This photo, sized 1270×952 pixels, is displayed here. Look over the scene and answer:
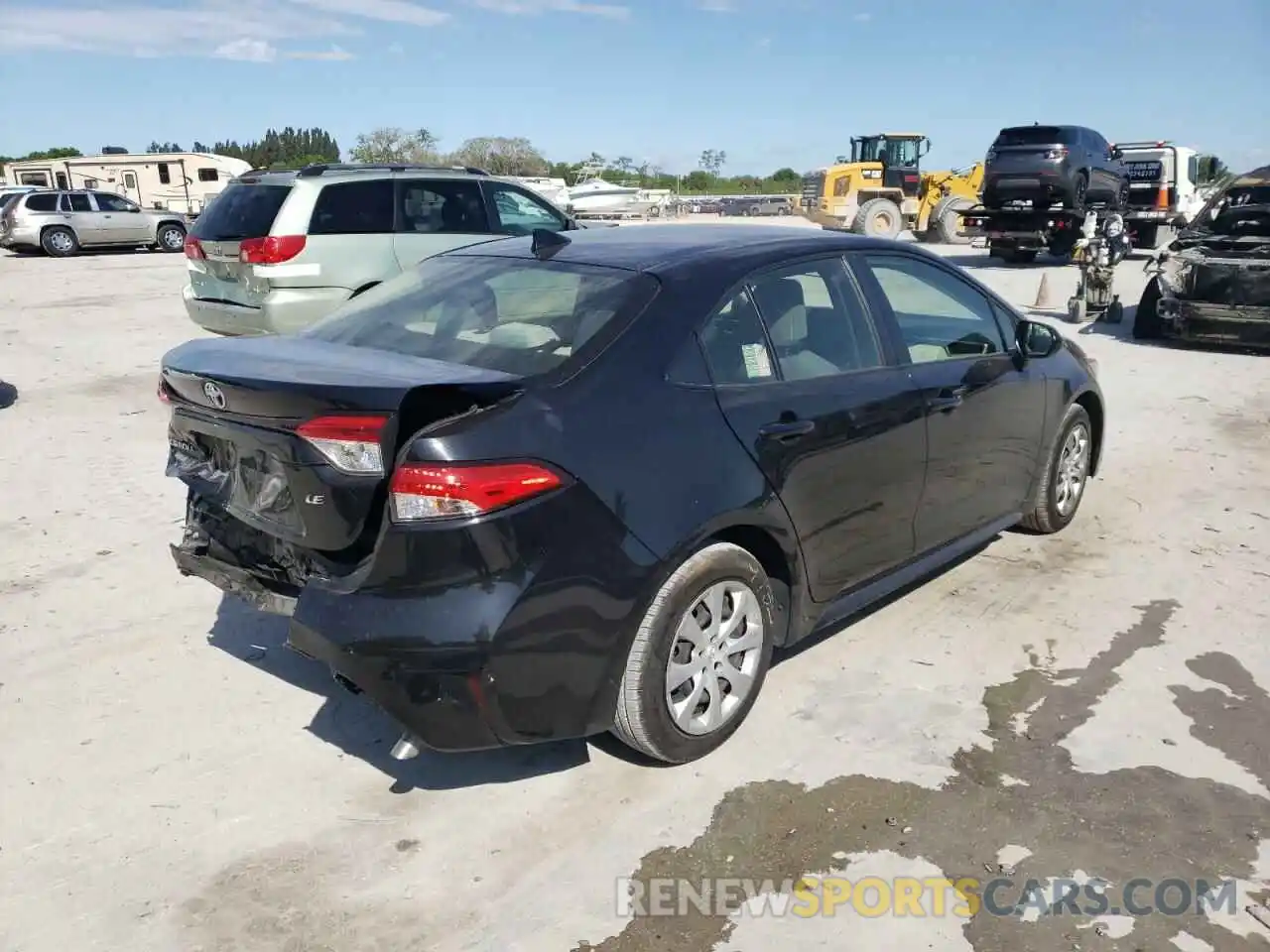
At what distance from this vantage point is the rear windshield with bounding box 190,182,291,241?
A: 332 inches

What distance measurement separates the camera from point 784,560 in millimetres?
3410

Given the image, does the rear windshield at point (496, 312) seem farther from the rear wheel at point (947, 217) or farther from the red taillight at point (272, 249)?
the rear wheel at point (947, 217)

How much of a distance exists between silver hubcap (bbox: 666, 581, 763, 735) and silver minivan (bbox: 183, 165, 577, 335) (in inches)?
231

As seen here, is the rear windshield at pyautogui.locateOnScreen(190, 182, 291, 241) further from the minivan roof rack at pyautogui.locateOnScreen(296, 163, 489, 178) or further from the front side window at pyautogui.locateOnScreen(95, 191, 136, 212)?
the front side window at pyautogui.locateOnScreen(95, 191, 136, 212)

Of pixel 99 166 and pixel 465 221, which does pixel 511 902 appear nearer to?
pixel 465 221

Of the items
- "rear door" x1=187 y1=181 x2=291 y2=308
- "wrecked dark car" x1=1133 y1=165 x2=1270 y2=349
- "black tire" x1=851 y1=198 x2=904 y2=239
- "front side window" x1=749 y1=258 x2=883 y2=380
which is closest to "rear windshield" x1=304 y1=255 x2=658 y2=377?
"front side window" x1=749 y1=258 x2=883 y2=380

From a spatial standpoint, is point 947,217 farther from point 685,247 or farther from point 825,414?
point 825,414

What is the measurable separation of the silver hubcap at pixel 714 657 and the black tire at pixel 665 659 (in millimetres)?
29

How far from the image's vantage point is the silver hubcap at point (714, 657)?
315 centimetres

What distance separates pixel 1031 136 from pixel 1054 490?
55.3 feet

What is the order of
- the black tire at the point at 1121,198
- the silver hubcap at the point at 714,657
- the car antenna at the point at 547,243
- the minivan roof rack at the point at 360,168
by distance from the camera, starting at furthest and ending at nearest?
1. the black tire at the point at 1121,198
2. the minivan roof rack at the point at 360,168
3. the car antenna at the point at 547,243
4. the silver hubcap at the point at 714,657

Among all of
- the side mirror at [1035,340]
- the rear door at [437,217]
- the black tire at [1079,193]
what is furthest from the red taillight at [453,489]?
the black tire at [1079,193]

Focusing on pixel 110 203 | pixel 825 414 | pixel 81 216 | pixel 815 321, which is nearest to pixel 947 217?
pixel 110 203

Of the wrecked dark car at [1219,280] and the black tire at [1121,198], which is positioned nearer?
the wrecked dark car at [1219,280]
